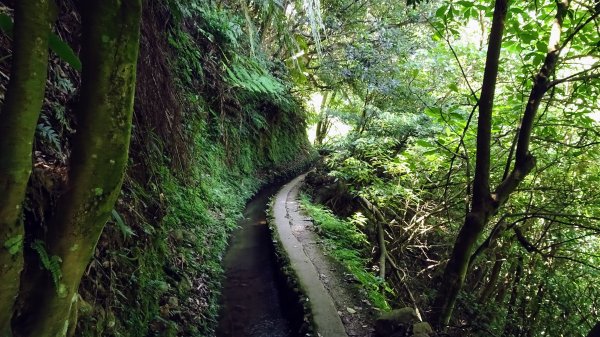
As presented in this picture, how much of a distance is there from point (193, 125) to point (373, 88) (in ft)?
22.8

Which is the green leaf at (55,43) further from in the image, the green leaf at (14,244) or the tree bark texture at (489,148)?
the tree bark texture at (489,148)

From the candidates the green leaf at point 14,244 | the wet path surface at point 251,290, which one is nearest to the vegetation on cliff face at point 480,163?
the wet path surface at point 251,290

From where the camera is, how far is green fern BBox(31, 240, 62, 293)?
65.0 inches

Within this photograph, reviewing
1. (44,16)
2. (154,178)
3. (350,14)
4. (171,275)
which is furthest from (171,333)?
(350,14)

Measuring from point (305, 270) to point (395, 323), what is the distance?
2.00 meters

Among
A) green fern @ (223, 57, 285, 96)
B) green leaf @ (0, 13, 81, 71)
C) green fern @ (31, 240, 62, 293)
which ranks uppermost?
green fern @ (223, 57, 285, 96)

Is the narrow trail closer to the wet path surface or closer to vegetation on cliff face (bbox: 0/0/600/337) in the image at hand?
the wet path surface

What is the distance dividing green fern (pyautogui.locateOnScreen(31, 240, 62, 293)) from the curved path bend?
3.07 m

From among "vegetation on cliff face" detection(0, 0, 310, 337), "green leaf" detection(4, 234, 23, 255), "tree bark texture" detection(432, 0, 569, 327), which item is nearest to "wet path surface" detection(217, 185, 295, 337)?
"vegetation on cliff face" detection(0, 0, 310, 337)

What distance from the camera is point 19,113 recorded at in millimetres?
1444

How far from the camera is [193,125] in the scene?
23.9 feet

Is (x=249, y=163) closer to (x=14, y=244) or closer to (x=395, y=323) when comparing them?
(x=395, y=323)

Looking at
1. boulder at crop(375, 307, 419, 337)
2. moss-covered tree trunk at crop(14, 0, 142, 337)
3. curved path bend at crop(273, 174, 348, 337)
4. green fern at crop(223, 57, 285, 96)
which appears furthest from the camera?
green fern at crop(223, 57, 285, 96)

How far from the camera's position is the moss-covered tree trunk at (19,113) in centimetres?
142
